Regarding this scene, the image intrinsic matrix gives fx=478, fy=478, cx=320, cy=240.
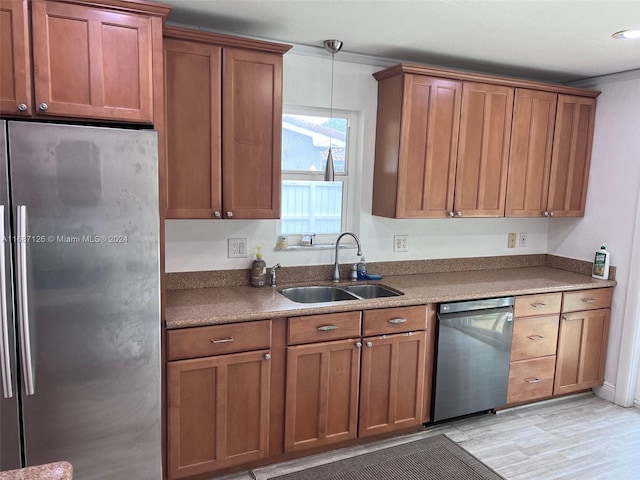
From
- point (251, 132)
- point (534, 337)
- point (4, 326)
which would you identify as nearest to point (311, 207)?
point (251, 132)

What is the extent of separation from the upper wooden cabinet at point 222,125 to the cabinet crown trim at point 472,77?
2.62ft

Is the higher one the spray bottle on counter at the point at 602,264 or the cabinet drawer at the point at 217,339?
the spray bottle on counter at the point at 602,264

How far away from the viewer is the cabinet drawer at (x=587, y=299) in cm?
336

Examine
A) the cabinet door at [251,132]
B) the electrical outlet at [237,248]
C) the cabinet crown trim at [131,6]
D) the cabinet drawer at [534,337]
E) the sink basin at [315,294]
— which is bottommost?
the cabinet drawer at [534,337]

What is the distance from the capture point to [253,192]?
2.66 metres

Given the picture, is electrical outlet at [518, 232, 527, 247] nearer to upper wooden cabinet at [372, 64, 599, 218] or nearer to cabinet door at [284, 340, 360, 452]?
upper wooden cabinet at [372, 64, 599, 218]

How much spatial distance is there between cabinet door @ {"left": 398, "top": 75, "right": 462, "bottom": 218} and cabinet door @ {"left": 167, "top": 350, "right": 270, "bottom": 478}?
54.8 inches

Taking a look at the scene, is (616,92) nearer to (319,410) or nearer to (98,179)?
(319,410)

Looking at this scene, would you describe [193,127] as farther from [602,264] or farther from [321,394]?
[602,264]

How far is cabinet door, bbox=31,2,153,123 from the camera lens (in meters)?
1.93

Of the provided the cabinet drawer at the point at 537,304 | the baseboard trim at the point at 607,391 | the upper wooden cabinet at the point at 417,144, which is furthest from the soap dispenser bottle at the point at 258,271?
the baseboard trim at the point at 607,391

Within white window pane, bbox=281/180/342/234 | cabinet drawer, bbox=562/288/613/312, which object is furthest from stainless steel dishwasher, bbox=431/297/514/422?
white window pane, bbox=281/180/342/234

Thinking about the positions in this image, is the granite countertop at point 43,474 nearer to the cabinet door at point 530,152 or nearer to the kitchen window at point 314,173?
the kitchen window at point 314,173

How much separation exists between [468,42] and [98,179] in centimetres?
219
